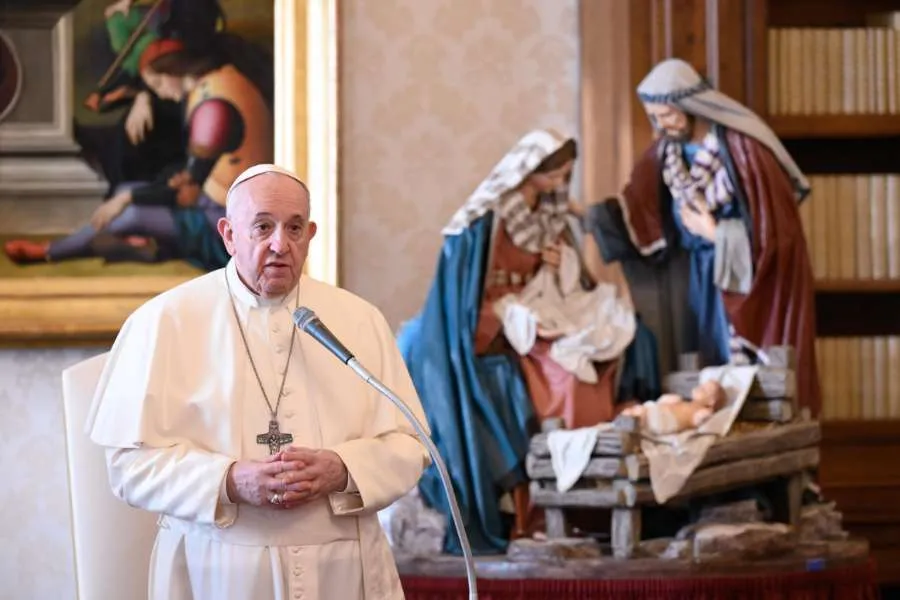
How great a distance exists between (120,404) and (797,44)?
337 centimetres

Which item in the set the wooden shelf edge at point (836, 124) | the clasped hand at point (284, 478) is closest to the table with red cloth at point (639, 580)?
the wooden shelf edge at point (836, 124)

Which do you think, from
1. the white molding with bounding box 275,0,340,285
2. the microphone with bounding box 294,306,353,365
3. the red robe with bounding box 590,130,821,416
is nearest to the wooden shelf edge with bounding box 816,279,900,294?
the red robe with bounding box 590,130,821,416

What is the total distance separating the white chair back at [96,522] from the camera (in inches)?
120

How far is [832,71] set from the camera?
5215mm

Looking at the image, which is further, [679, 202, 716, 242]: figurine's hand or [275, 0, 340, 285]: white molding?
[275, 0, 340, 285]: white molding

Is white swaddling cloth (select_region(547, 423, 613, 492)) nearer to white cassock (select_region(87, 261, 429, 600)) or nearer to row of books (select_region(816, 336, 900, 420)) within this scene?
row of books (select_region(816, 336, 900, 420))

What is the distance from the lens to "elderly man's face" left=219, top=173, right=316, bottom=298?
98.4 inches

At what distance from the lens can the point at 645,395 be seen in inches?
186

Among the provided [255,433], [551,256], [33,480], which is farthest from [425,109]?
[255,433]

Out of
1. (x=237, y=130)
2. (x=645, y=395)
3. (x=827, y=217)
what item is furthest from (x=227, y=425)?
(x=827, y=217)

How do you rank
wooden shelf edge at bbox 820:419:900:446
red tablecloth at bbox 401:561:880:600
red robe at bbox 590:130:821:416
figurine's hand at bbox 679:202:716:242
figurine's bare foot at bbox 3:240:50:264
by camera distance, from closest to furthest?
1. red tablecloth at bbox 401:561:880:600
2. red robe at bbox 590:130:821:416
3. figurine's hand at bbox 679:202:716:242
4. figurine's bare foot at bbox 3:240:50:264
5. wooden shelf edge at bbox 820:419:900:446

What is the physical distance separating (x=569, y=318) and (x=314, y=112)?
1.18 meters

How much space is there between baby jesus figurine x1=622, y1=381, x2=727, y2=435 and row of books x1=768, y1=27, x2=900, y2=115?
50.3 inches

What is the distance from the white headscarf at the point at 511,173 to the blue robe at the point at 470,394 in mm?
32
